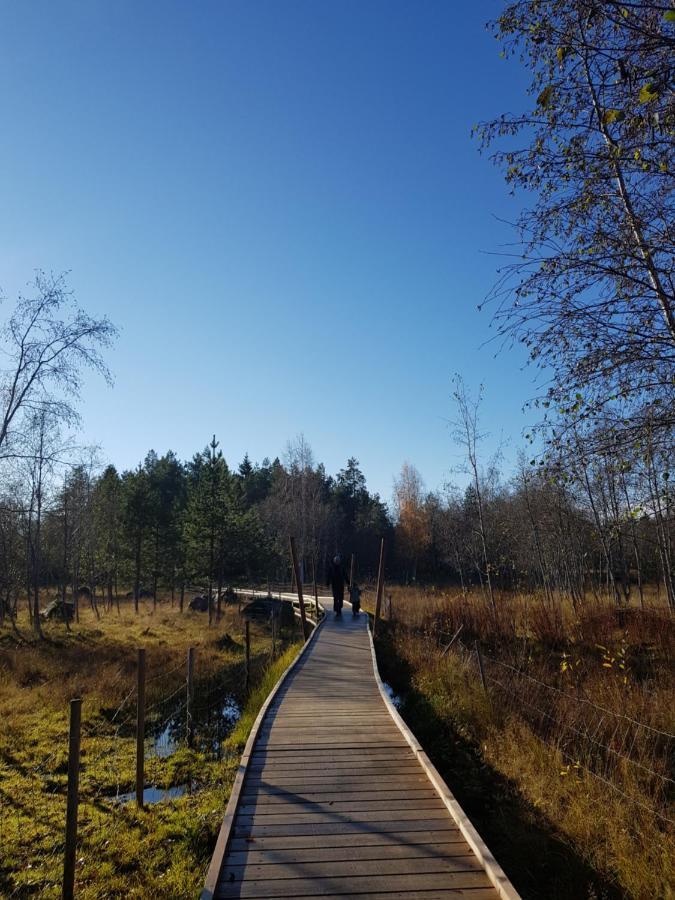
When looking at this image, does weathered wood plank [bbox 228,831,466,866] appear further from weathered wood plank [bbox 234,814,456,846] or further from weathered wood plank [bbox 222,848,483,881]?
weathered wood plank [bbox 234,814,456,846]

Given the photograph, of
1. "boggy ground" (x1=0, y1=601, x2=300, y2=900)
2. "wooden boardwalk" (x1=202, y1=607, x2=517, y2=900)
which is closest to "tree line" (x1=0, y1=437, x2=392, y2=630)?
"boggy ground" (x1=0, y1=601, x2=300, y2=900)

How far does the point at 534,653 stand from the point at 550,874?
8915 mm

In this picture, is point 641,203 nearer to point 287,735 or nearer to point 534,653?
point 287,735

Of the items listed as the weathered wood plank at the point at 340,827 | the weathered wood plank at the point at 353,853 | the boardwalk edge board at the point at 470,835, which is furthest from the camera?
the weathered wood plank at the point at 340,827

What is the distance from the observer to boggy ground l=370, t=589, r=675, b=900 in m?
4.51

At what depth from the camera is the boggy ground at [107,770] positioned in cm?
525

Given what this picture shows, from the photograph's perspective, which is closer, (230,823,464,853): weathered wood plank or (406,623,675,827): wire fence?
(230,823,464,853): weathered wood plank

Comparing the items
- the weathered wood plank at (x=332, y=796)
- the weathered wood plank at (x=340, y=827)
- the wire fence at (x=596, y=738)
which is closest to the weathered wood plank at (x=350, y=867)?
the weathered wood plank at (x=340, y=827)

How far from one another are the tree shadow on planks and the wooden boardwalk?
91cm

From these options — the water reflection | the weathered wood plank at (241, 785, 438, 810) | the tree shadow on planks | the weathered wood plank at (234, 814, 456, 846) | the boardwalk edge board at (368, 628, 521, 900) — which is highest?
the boardwalk edge board at (368, 628, 521, 900)

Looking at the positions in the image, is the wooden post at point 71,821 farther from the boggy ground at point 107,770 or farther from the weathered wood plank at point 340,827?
the weathered wood plank at point 340,827

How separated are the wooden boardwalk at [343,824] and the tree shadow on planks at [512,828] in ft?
3.00

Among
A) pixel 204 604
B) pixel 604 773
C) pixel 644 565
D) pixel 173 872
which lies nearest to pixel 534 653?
pixel 604 773

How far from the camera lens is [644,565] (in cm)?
3741
